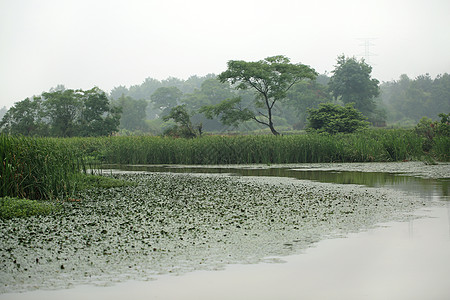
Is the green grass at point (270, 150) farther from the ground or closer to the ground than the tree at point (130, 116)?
closer to the ground

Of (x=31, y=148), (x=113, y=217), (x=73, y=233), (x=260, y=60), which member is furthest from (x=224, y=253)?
(x=260, y=60)

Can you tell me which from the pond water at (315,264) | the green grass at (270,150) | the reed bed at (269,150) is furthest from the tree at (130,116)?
the pond water at (315,264)

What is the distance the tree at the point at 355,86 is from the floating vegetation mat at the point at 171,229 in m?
49.8

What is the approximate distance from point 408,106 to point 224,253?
271ft

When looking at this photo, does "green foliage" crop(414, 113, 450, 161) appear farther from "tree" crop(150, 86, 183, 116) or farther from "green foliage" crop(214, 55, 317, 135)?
"tree" crop(150, 86, 183, 116)

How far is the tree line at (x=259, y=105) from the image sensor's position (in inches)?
1362

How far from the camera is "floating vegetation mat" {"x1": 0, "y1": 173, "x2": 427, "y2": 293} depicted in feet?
14.7

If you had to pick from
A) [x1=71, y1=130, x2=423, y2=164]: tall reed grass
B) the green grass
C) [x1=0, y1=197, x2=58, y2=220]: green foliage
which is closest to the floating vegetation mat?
Answer: [x1=0, y1=197, x2=58, y2=220]: green foliage

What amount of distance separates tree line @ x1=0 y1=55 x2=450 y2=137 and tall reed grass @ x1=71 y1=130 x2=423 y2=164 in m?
8.36

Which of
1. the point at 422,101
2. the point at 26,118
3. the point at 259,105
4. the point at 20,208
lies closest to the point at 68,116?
the point at 26,118

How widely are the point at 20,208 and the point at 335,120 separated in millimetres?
24292

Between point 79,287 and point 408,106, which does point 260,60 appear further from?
point 408,106

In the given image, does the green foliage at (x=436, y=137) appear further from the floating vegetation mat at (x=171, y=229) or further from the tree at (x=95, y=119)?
the tree at (x=95, y=119)

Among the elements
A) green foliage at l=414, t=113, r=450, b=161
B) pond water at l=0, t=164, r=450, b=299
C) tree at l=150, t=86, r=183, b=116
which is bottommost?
pond water at l=0, t=164, r=450, b=299
